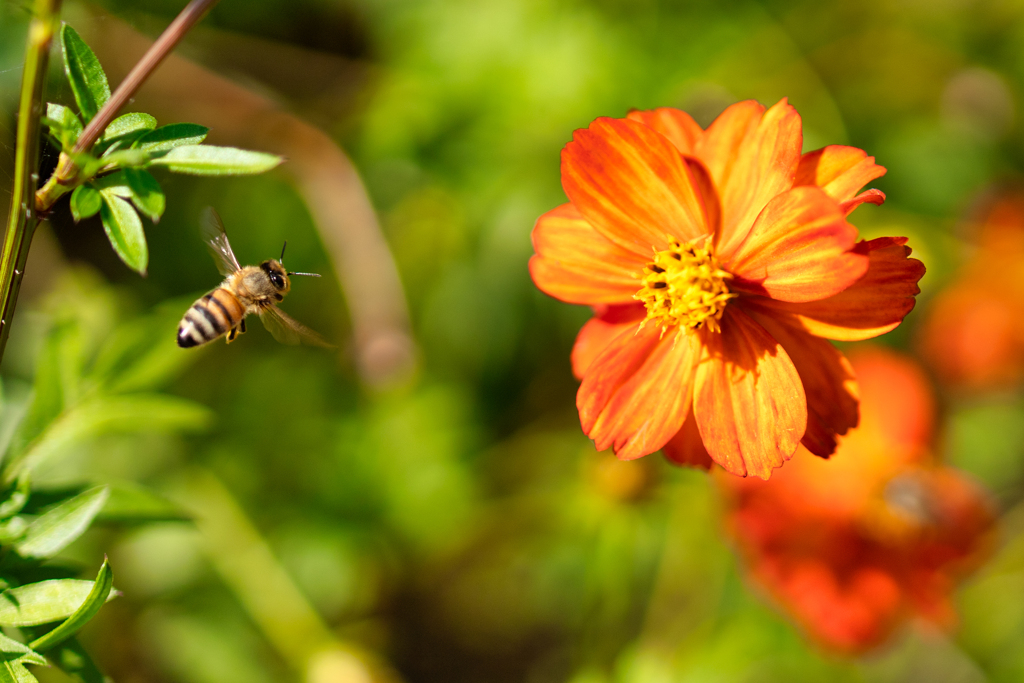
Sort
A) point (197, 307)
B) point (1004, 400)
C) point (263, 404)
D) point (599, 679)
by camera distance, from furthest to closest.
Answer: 1. point (1004, 400)
2. point (263, 404)
3. point (599, 679)
4. point (197, 307)

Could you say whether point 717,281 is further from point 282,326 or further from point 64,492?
point 64,492

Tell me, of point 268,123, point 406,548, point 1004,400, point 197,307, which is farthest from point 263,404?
point 1004,400

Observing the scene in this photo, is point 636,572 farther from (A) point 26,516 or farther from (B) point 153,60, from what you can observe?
(B) point 153,60

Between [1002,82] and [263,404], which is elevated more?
[1002,82]

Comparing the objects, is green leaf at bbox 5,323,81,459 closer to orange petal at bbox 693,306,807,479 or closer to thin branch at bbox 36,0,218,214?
thin branch at bbox 36,0,218,214

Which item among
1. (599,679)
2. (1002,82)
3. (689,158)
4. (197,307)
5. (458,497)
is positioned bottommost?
(599,679)

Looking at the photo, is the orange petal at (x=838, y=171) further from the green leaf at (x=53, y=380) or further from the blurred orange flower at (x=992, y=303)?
the blurred orange flower at (x=992, y=303)

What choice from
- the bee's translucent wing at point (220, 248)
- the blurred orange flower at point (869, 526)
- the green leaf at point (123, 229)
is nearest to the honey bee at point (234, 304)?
the bee's translucent wing at point (220, 248)

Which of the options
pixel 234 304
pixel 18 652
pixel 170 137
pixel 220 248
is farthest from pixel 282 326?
pixel 18 652
